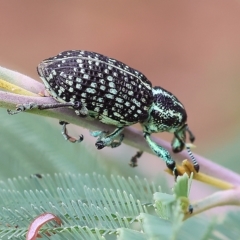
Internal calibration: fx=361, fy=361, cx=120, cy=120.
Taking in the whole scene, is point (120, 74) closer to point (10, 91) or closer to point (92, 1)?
point (10, 91)

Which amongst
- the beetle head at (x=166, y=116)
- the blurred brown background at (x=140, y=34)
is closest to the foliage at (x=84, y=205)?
the beetle head at (x=166, y=116)

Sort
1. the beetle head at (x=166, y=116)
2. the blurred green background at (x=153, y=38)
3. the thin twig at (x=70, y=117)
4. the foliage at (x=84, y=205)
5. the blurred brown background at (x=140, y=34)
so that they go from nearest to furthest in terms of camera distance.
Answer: the foliage at (x=84, y=205) → the thin twig at (x=70, y=117) → the beetle head at (x=166, y=116) → the blurred green background at (x=153, y=38) → the blurred brown background at (x=140, y=34)

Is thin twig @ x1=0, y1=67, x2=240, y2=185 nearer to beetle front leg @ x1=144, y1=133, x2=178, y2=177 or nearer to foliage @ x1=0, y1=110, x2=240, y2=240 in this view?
beetle front leg @ x1=144, y1=133, x2=178, y2=177

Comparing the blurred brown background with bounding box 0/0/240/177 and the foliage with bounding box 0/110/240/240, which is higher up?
the blurred brown background with bounding box 0/0/240/177

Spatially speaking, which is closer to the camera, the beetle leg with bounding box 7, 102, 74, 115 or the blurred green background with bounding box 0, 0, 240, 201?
the beetle leg with bounding box 7, 102, 74, 115

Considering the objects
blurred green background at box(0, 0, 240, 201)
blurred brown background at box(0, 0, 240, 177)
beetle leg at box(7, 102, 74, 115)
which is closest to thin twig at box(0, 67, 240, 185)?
beetle leg at box(7, 102, 74, 115)

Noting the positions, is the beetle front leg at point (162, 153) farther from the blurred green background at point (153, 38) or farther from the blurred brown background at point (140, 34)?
the blurred brown background at point (140, 34)
